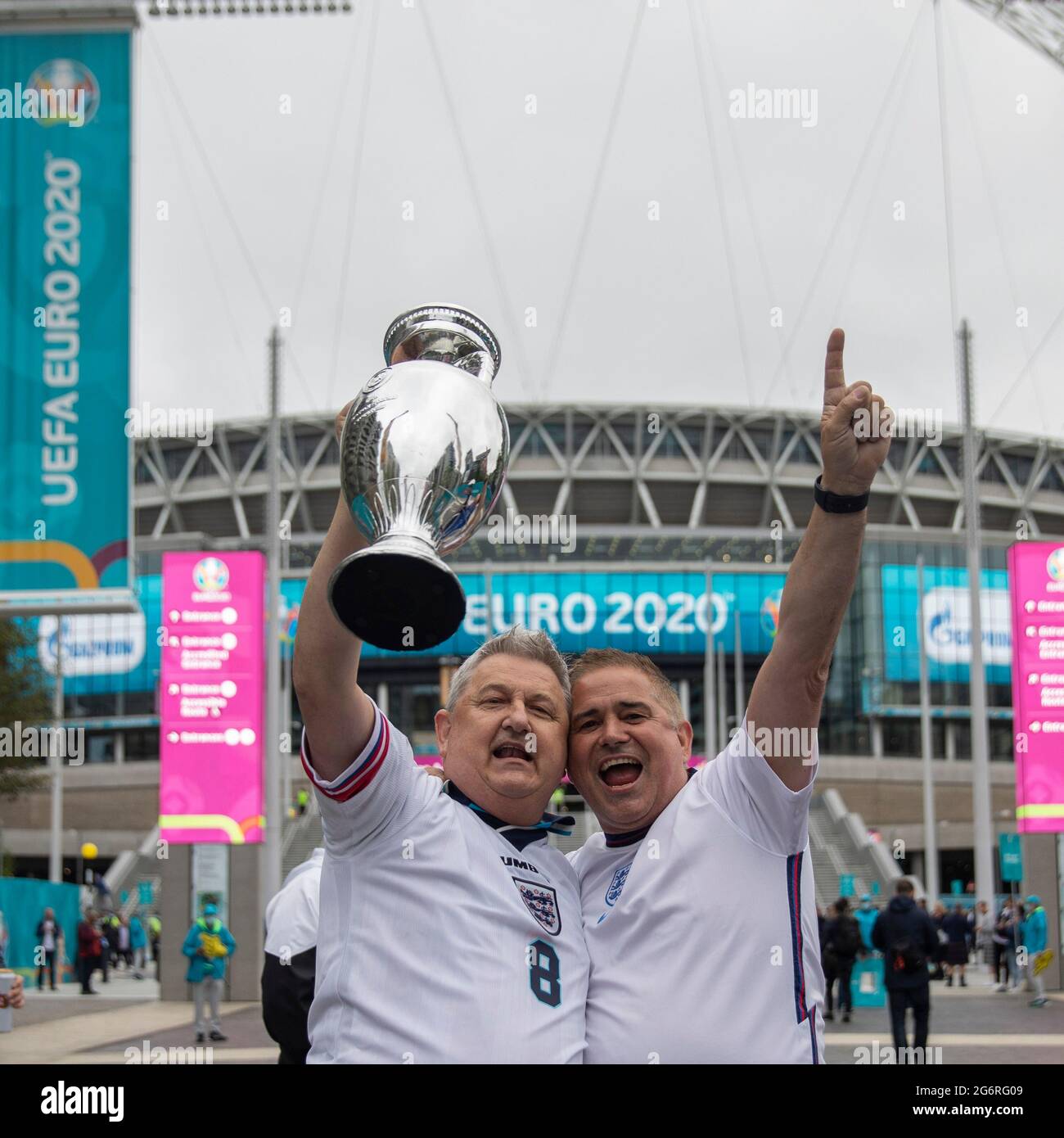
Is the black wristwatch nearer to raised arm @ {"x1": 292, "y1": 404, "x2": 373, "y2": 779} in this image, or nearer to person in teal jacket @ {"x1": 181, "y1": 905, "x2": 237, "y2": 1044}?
raised arm @ {"x1": 292, "y1": 404, "x2": 373, "y2": 779}

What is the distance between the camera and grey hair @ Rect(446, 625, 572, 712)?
3.04 metres

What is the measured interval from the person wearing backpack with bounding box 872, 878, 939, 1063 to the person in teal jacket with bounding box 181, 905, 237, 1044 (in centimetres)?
685

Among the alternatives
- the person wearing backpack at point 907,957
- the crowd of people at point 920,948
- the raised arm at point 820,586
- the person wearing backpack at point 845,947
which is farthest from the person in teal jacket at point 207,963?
the raised arm at point 820,586

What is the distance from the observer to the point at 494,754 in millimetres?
2939

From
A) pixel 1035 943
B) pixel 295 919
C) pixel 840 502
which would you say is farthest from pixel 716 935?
pixel 1035 943

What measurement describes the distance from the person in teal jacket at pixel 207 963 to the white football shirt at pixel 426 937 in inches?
527

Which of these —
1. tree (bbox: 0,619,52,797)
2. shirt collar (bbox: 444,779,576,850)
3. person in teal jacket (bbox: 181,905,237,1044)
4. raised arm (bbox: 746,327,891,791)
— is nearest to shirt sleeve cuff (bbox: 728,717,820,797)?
raised arm (bbox: 746,327,891,791)

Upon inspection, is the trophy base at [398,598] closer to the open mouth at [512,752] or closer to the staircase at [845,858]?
the open mouth at [512,752]

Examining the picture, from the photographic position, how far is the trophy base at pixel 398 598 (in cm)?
207

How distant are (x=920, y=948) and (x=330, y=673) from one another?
1102 centimetres

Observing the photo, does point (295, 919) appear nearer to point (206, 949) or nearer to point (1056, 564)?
point (206, 949)

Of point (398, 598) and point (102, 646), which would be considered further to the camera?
point (102, 646)

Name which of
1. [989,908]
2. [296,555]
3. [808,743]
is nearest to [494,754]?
[808,743]

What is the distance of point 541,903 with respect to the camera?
9.32ft
